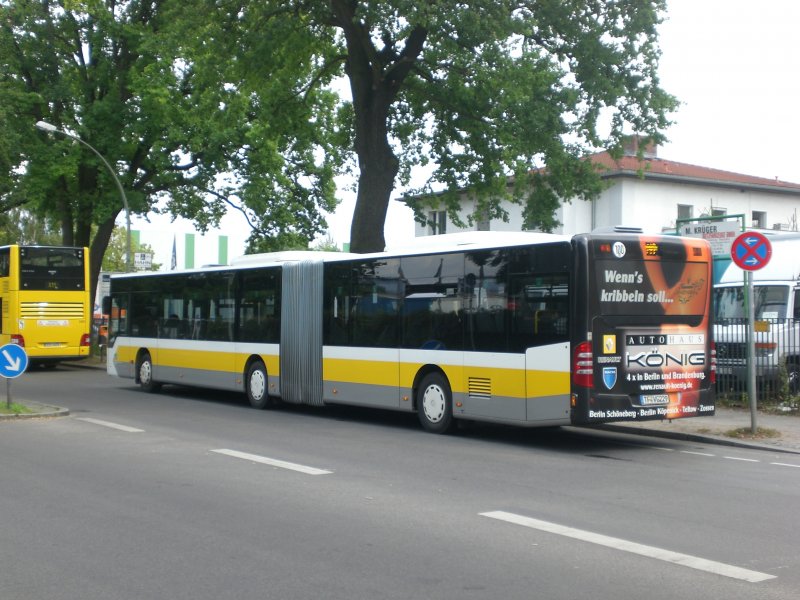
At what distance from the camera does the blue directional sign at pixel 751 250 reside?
1488 cm

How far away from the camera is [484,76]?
75.5 ft

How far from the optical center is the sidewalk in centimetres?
1465

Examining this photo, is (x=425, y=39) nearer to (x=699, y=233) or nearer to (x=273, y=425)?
(x=699, y=233)

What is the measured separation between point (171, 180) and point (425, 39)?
47.9 feet

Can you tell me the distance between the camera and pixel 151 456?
12375mm

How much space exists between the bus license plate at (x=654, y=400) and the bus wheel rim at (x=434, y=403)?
3187 mm

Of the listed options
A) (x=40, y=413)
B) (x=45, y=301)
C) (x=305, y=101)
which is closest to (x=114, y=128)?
(x=45, y=301)

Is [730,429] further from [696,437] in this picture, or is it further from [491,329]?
[491,329]

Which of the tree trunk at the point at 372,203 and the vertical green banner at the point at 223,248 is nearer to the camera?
the tree trunk at the point at 372,203

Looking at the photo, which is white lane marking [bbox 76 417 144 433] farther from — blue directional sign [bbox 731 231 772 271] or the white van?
the white van

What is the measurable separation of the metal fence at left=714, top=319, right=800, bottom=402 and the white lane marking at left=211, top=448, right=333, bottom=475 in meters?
11.0

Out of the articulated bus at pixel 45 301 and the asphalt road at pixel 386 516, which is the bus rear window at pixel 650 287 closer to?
the asphalt road at pixel 386 516

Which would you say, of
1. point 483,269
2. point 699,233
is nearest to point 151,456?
point 483,269

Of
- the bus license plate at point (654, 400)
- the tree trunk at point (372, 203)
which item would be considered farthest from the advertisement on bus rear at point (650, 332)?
the tree trunk at point (372, 203)
